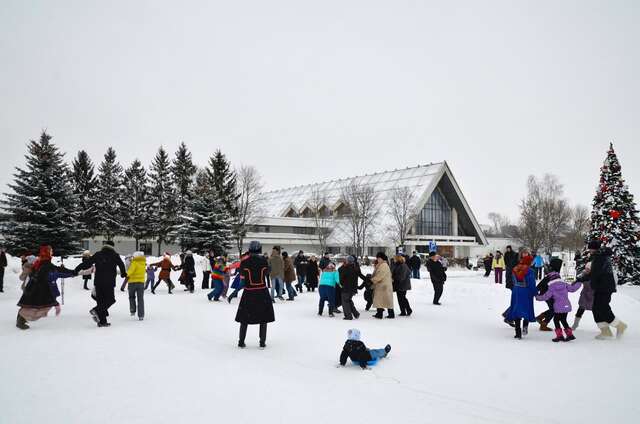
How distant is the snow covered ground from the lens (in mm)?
4289

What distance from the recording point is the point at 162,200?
46.0 metres

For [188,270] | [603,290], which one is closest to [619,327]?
[603,290]

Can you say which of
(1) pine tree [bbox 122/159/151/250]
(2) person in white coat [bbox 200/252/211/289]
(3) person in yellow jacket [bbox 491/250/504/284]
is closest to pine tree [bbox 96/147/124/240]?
(1) pine tree [bbox 122/159/151/250]

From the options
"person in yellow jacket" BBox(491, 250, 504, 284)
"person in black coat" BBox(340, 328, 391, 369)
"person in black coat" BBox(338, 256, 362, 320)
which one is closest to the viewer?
"person in black coat" BBox(340, 328, 391, 369)

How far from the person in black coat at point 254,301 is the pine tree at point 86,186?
1640 inches

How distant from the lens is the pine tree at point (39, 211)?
27953mm

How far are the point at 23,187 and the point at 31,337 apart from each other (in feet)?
83.4

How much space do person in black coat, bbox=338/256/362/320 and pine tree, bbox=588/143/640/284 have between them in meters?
14.9

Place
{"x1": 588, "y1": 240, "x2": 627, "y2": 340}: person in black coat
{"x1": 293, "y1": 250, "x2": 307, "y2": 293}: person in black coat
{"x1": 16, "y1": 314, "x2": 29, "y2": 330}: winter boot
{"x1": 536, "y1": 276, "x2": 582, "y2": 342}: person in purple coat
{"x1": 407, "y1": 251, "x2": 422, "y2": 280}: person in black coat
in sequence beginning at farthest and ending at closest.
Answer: {"x1": 407, "y1": 251, "x2": 422, "y2": 280}: person in black coat, {"x1": 293, "y1": 250, "x2": 307, "y2": 293}: person in black coat, {"x1": 16, "y1": 314, "x2": 29, "y2": 330}: winter boot, {"x1": 536, "y1": 276, "x2": 582, "y2": 342}: person in purple coat, {"x1": 588, "y1": 240, "x2": 627, "y2": 340}: person in black coat

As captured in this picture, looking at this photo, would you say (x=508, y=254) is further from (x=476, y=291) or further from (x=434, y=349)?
(x=434, y=349)

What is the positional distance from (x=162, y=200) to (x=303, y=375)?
4351 centimetres

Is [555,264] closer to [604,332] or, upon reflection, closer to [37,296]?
[604,332]

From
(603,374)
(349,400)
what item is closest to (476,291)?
(603,374)

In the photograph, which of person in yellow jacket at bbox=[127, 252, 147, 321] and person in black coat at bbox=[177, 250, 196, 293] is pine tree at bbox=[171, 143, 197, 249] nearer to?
person in black coat at bbox=[177, 250, 196, 293]
